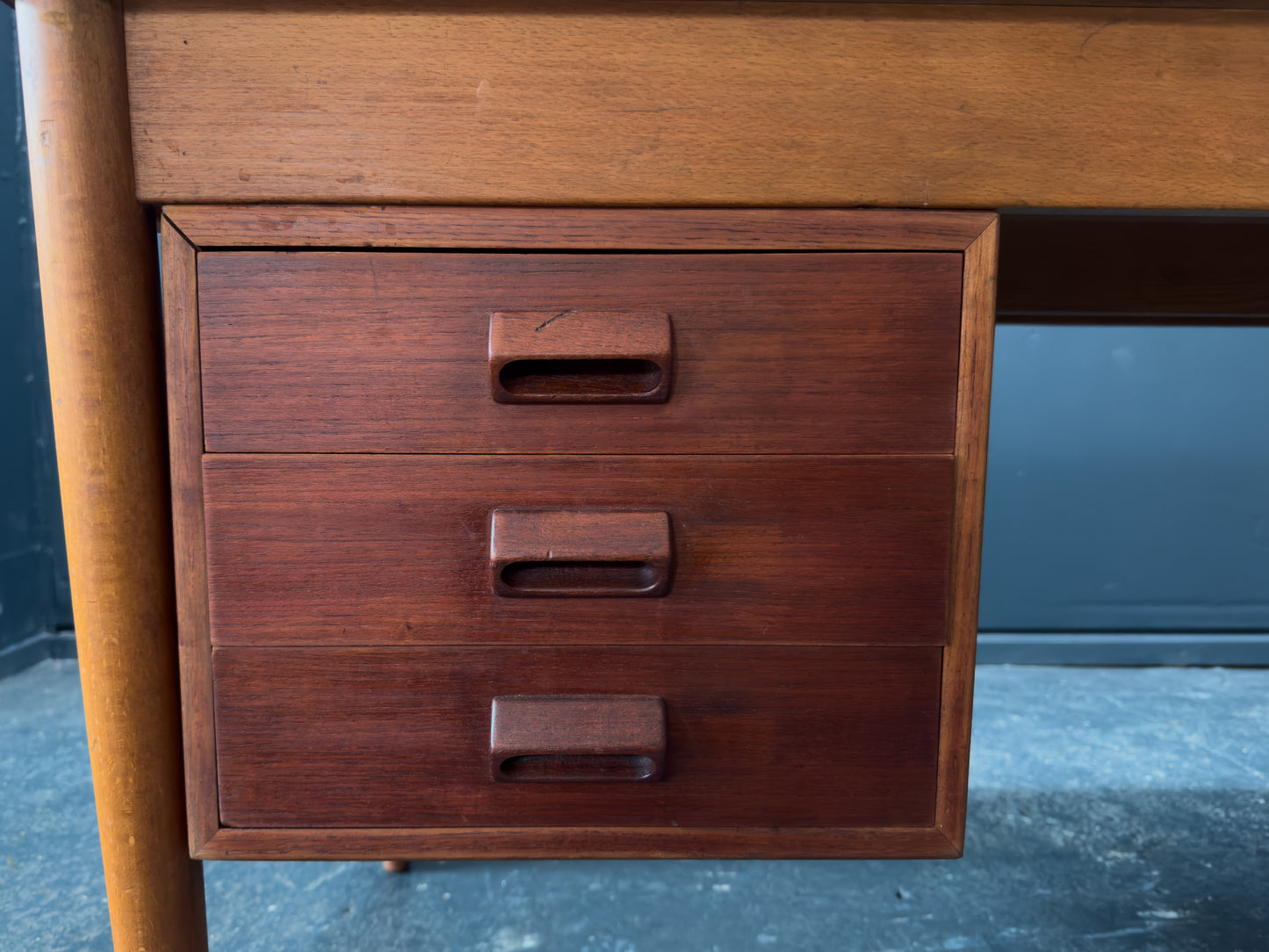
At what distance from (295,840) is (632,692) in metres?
0.24

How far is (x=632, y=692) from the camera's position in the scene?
487mm

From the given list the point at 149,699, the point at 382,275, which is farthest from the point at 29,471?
the point at 382,275

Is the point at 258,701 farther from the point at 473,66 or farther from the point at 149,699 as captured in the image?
the point at 473,66

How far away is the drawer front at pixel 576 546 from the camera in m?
0.47

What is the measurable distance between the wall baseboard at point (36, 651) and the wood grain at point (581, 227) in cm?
135

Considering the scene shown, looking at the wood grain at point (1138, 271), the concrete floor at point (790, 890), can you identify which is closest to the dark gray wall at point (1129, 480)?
the concrete floor at point (790, 890)

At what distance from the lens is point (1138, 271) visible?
2.60 ft

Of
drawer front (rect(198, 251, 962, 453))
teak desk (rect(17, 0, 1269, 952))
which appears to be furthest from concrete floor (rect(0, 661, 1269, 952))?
drawer front (rect(198, 251, 962, 453))

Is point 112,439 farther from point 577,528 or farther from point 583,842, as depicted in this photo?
point 583,842

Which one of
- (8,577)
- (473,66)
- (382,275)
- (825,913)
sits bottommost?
(825,913)

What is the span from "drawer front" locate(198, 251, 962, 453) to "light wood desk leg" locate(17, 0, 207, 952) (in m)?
0.05

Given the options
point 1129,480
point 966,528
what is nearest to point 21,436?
point 966,528

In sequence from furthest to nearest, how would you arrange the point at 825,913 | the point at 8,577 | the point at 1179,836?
the point at 8,577 < the point at 1179,836 < the point at 825,913

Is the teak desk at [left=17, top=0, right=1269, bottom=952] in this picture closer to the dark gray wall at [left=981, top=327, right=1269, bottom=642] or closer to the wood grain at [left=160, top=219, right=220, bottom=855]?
the wood grain at [left=160, top=219, right=220, bottom=855]
